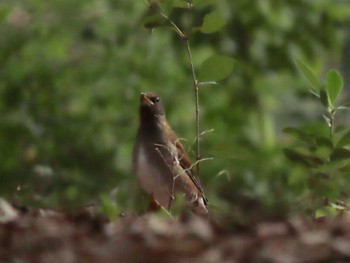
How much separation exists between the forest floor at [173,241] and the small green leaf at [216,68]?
1.03m

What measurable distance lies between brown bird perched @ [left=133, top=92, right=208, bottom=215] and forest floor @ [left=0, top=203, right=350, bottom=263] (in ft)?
3.70

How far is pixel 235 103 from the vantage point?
8.61m

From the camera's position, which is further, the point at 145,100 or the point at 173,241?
the point at 145,100

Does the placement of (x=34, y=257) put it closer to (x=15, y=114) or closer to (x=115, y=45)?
(x=15, y=114)

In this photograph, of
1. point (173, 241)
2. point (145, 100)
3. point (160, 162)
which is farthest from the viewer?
point (145, 100)

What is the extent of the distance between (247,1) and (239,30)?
33 cm

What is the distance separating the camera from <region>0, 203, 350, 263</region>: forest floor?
2516 mm

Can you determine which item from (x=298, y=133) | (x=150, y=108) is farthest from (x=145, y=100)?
(x=298, y=133)

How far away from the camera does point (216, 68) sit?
390cm

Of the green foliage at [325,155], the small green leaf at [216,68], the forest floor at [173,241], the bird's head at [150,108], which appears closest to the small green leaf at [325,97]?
the green foliage at [325,155]

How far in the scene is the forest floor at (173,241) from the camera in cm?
252

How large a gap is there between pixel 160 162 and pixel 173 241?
1.90 m

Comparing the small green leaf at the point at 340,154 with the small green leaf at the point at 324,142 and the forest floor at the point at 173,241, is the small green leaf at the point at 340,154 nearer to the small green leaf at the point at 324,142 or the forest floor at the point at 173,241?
the small green leaf at the point at 324,142

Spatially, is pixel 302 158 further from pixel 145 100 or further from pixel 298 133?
pixel 145 100
